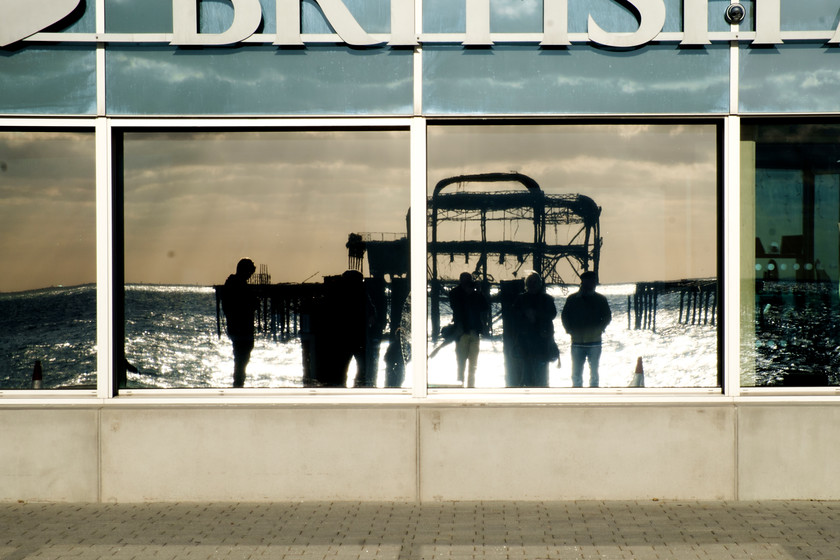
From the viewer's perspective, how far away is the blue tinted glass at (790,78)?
692 cm

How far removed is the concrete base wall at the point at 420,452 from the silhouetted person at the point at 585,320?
0.43 metres

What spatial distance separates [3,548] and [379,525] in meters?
2.43

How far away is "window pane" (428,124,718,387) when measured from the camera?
7.14 m

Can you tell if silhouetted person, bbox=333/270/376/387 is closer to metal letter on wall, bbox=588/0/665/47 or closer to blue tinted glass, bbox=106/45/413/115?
blue tinted glass, bbox=106/45/413/115

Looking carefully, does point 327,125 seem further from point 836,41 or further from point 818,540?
point 818,540

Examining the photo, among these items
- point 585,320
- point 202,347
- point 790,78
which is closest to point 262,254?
point 202,347

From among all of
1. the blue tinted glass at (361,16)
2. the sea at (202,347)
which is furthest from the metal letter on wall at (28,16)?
the sea at (202,347)

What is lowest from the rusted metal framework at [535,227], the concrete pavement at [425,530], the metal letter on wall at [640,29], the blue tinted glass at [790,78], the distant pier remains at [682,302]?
the concrete pavement at [425,530]

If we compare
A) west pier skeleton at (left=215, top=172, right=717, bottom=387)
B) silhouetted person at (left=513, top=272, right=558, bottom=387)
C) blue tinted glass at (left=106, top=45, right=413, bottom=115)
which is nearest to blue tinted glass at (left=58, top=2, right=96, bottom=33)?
blue tinted glass at (left=106, top=45, right=413, bottom=115)

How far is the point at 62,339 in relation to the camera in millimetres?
7230

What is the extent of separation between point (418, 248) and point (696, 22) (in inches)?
108

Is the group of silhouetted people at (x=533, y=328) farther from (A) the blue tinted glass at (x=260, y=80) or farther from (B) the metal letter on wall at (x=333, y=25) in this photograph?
(B) the metal letter on wall at (x=333, y=25)

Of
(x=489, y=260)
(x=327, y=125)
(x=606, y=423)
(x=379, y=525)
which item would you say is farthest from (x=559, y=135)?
(x=379, y=525)

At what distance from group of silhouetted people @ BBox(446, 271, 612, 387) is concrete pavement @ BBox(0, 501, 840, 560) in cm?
106
